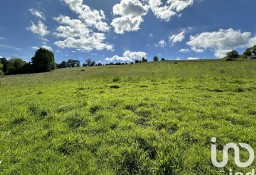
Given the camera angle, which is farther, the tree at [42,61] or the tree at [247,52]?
the tree at [247,52]

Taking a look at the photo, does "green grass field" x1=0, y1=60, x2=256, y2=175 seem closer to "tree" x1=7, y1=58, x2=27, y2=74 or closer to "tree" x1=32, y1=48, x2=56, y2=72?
"tree" x1=32, y1=48, x2=56, y2=72

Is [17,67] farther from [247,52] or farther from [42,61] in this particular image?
[247,52]

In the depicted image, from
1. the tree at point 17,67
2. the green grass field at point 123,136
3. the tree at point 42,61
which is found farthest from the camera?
the tree at point 17,67

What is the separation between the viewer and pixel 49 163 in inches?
248

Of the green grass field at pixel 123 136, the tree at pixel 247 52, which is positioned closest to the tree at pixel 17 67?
the green grass field at pixel 123 136

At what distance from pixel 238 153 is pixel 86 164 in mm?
5027

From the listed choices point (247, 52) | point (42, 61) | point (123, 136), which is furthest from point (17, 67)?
point (247, 52)

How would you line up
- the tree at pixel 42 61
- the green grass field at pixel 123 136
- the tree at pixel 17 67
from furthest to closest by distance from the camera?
the tree at pixel 17 67, the tree at pixel 42 61, the green grass field at pixel 123 136

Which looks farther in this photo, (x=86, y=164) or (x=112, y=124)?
(x=112, y=124)

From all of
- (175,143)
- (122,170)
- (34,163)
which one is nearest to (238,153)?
(175,143)

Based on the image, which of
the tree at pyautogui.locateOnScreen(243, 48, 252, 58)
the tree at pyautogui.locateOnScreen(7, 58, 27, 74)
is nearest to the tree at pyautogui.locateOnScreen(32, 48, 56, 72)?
the tree at pyautogui.locateOnScreen(7, 58, 27, 74)

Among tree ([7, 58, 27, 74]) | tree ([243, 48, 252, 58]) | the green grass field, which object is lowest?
the green grass field

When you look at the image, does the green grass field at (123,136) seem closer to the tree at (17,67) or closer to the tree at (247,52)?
the tree at (17,67)

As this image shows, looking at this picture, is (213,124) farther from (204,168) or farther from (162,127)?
(204,168)
